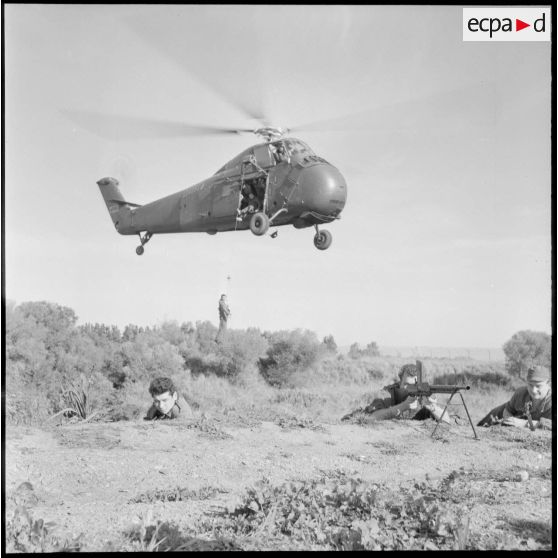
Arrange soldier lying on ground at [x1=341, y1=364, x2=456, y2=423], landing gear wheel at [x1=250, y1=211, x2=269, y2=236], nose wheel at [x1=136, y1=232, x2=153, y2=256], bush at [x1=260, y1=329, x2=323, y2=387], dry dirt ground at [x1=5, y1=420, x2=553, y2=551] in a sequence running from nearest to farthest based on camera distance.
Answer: dry dirt ground at [x1=5, y1=420, x2=553, y2=551] < landing gear wheel at [x1=250, y1=211, x2=269, y2=236] < soldier lying on ground at [x1=341, y1=364, x2=456, y2=423] < nose wheel at [x1=136, y1=232, x2=153, y2=256] < bush at [x1=260, y1=329, x2=323, y2=387]

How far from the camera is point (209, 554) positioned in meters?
5.05

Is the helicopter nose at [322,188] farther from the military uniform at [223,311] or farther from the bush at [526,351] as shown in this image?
the bush at [526,351]

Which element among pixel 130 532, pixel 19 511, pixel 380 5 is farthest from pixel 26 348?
pixel 380 5

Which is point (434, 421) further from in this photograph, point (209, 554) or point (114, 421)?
point (114, 421)

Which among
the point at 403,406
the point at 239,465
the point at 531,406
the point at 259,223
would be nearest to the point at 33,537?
the point at 239,465

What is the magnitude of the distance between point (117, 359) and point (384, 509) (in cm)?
434

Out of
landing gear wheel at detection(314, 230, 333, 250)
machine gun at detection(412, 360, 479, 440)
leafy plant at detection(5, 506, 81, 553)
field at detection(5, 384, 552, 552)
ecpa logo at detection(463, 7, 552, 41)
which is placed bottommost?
leafy plant at detection(5, 506, 81, 553)

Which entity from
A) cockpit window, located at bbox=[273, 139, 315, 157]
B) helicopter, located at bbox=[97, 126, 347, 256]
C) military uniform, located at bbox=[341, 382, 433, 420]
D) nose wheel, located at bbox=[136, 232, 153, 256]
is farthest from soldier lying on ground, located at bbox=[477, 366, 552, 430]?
nose wheel, located at bbox=[136, 232, 153, 256]

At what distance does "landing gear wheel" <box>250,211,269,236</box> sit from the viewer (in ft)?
22.3

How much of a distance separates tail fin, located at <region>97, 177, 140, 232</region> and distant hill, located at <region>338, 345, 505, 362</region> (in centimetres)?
374

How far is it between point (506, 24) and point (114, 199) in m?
5.38

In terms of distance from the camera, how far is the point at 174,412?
7.40 m

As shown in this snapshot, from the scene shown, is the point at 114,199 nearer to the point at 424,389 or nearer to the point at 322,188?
the point at 322,188

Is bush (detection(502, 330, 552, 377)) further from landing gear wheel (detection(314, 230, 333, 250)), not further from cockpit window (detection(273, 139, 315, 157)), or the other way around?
cockpit window (detection(273, 139, 315, 157))
